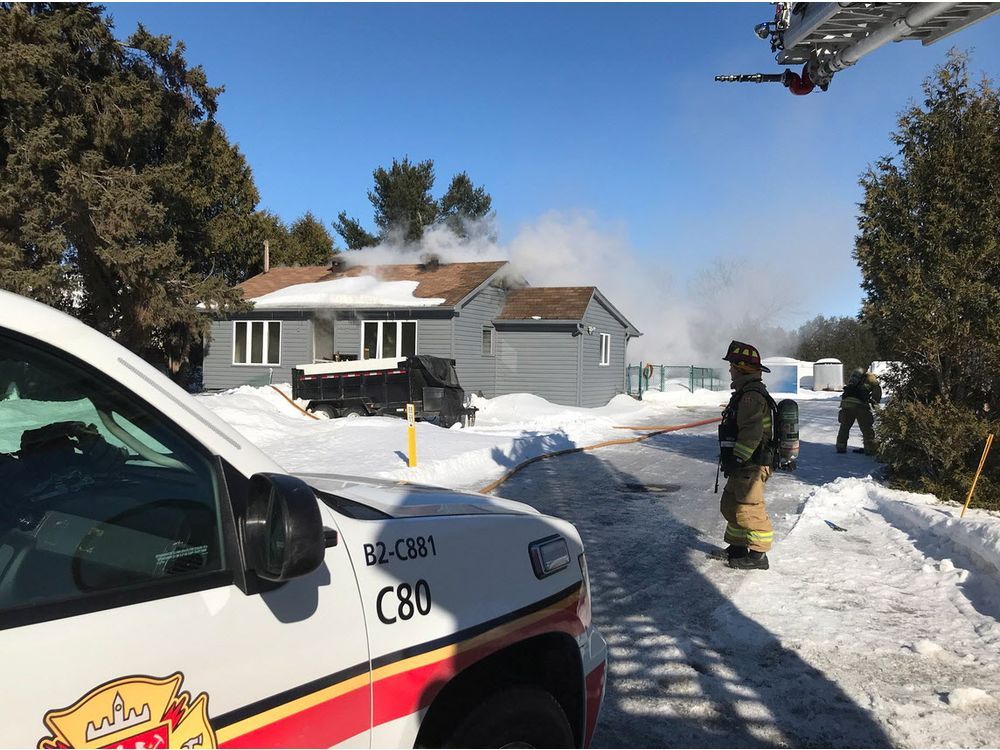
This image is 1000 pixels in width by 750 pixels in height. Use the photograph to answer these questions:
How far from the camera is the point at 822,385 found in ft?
139

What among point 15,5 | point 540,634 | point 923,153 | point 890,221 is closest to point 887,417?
point 890,221

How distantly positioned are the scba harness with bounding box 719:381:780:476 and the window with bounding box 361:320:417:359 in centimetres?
1619

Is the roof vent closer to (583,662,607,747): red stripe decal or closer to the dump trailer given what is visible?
the dump trailer

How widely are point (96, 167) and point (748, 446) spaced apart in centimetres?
1527

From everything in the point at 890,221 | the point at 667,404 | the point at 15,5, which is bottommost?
the point at 667,404

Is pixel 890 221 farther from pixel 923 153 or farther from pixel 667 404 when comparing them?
pixel 667 404

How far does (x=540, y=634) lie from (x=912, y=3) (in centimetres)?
557

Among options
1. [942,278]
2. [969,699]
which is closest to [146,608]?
[969,699]

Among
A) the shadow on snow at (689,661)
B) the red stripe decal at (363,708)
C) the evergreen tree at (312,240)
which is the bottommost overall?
the shadow on snow at (689,661)

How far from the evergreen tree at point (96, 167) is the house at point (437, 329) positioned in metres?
3.95

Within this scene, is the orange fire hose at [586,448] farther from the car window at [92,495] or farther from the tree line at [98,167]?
the tree line at [98,167]

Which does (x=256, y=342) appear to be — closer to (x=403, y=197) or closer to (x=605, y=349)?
(x=605, y=349)

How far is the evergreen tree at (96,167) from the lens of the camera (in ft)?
47.2

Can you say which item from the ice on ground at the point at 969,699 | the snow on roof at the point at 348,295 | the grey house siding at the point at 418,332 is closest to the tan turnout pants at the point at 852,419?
the ice on ground at the point at 969,699
